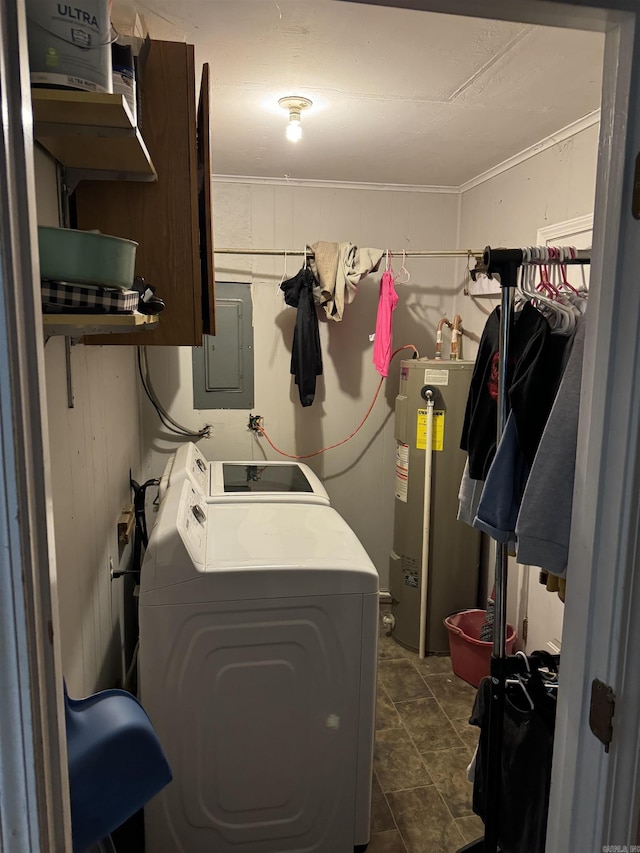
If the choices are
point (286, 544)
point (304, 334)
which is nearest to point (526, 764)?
point (286, 544)

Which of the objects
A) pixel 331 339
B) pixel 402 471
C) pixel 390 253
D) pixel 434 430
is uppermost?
pixel 390 253

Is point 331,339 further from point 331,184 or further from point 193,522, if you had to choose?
point 193,522

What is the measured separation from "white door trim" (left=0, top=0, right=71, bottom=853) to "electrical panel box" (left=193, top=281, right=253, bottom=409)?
2.54 m

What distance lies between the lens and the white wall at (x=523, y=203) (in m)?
2.16

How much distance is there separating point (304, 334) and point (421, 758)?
6.51 ft

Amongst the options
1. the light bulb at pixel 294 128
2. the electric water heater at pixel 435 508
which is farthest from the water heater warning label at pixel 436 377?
the light bulb at pixel 294 128

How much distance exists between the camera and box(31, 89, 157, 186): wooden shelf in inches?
34.4

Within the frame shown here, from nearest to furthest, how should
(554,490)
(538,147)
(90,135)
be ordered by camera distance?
(90,135), (554,490), (538,147)

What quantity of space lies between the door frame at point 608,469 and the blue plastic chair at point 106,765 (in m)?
0.63

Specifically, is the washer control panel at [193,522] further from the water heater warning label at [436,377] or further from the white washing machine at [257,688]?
the water heater warning label at [436,377]

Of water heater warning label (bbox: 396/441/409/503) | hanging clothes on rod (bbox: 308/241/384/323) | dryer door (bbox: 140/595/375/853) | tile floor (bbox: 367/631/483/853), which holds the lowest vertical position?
tile floor (bbox: 367/631/483/853)

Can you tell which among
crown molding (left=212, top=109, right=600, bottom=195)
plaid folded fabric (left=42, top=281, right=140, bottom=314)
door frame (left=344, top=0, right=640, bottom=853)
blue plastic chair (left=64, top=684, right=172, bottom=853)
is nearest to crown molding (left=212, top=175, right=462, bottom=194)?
crown molding (left=212, top=109, right=600, bottom=195)

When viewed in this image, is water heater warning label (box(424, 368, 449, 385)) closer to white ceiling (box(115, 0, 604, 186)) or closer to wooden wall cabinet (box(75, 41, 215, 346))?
white ceiling (box(115, 0, 604, 186))

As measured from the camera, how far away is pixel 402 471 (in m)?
3.02
